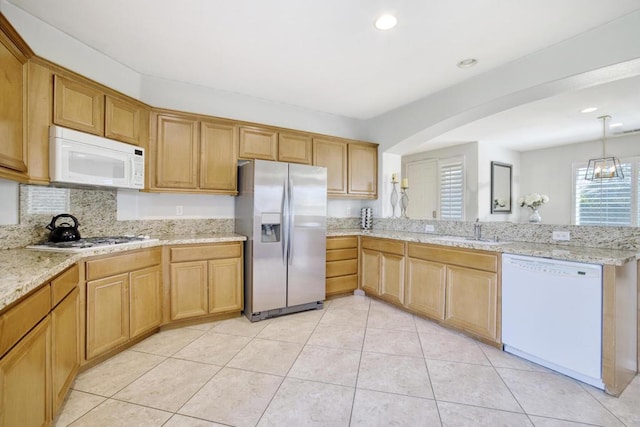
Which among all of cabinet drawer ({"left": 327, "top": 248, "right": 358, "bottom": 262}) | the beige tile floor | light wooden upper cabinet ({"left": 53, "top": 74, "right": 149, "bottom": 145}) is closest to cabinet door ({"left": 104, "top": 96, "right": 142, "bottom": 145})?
light wooden upper cabinet ({"left": 53, "top": 74, "right": 149, "bottom": 145})

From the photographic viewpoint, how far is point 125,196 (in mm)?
2875

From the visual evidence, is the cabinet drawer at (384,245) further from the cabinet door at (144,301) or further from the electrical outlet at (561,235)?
the cabinet door at (144,301)

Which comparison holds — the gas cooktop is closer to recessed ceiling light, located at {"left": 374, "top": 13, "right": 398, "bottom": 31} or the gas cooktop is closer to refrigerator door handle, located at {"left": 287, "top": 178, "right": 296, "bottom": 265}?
refrigerator door handle, located at {"left": 287, "top": 178, "right": 296, "bottom": 265}

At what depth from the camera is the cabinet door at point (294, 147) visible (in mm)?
3541

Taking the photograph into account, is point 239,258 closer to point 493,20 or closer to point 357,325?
point 357,325

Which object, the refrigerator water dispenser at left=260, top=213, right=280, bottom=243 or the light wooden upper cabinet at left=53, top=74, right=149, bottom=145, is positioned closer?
the light wooden upper cabinet at left=53, top=74, right=149, bottom=145

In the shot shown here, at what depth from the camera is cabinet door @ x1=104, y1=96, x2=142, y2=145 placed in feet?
7.99

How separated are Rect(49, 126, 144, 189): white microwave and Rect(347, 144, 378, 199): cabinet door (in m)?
2.55

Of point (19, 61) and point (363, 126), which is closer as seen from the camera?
point (19, 61)

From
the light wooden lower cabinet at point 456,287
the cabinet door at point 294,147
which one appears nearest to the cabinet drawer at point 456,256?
the light wooden lower cabinet at point 456,287

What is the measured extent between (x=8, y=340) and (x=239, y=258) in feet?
6.59

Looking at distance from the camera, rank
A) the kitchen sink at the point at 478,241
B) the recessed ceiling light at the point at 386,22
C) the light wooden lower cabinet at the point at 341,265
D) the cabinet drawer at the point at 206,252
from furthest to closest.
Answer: the light wooden lower cabinet at the point at 341,265
the cabinet drawer at the point at 206,252
the kitchen sink at the point at 478,241
the recessed ceiling light at the point at 386,22

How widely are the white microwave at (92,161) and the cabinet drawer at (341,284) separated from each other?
7.67 feet

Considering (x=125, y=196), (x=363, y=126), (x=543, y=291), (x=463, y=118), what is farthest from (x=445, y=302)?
(x=125, y=196)
